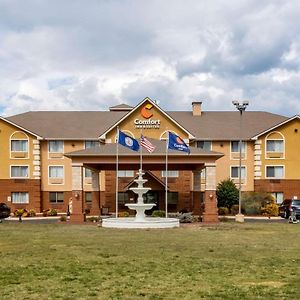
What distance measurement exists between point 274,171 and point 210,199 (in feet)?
67.7

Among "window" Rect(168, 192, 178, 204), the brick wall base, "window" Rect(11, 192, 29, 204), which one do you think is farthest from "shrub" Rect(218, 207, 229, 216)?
"window" Rect(11, 192, 29, 204)

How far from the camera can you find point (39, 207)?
188 ft

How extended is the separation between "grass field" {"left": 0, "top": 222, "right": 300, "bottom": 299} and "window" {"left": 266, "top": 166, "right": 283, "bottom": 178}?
33.6 m

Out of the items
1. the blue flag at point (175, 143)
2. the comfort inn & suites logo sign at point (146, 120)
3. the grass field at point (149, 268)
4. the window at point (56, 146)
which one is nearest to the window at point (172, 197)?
the comfort inn & suites logo sign at point (146, 120)

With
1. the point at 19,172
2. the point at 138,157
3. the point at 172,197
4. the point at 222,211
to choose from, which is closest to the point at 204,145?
the point at 172,197

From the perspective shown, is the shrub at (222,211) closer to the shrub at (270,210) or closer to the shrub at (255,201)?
the shrub at (255,201)

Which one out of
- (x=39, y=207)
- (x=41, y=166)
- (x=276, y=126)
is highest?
(x=276, y=126)

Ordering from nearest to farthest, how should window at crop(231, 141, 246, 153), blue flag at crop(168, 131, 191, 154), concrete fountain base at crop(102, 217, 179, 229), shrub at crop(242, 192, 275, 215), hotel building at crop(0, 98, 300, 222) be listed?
1. concrete fountain base at crop(102, 217, 179, 229)
2. blue flag at crop(168, 131, 191, 154)
3. shrub at crop(242, 192, 275, 215)
4. hotel building at crop(0, 98, 300, 222)
5. window at crop(231, 141, 246, 153)

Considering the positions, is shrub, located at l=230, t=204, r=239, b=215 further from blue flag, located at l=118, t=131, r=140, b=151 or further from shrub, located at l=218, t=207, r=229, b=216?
blue flag, located at l=118, t=131, r=140, b=151

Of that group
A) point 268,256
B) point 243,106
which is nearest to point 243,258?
point 268,256

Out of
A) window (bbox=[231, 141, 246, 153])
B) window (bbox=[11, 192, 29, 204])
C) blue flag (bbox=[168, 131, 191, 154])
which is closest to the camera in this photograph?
blue flag (bbox=[168, 131, 191, 154])

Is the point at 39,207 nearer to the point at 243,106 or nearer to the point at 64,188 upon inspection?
the point at 64,188

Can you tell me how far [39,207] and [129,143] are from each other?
23.6m

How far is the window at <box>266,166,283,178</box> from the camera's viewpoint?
188ft
